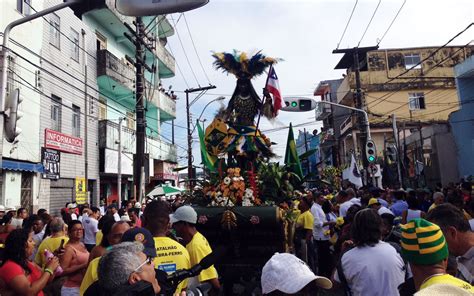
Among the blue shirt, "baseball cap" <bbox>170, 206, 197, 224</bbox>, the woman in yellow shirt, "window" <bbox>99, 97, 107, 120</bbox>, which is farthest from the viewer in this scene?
"window" <bbox>99, 97, 107, 120</bbox>

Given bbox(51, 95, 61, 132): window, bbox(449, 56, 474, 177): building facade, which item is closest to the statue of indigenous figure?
bbox(51, 95, 61, 132): window

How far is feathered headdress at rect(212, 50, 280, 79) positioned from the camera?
752 centimetres

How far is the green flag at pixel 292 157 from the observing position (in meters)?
6.82

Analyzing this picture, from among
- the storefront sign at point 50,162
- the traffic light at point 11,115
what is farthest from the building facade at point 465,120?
the traffic light at point 11,115

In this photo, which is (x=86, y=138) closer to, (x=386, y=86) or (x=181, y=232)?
(x=181, y=232)

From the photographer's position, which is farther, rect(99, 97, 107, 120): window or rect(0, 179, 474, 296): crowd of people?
rect(99, 97, 107, 120): window

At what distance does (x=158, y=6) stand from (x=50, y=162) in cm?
1139

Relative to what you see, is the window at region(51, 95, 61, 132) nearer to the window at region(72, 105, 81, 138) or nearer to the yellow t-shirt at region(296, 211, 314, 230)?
the window at region(72, 105, 81, 138)

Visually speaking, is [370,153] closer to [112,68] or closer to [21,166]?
[21,166]

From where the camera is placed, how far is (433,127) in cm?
2259

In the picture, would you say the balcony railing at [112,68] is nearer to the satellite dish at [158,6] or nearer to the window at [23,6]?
the window at [23,6]

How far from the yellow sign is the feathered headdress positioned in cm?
1355

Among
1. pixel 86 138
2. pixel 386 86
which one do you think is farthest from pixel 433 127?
pixel 86 138

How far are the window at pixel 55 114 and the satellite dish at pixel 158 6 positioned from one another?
11190 mm
